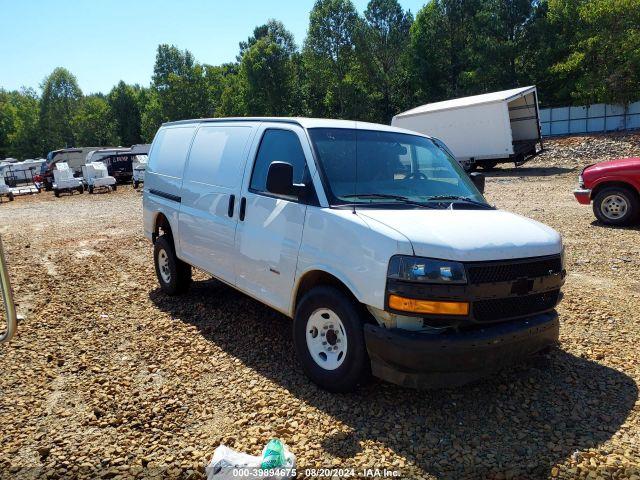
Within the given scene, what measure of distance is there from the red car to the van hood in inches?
278

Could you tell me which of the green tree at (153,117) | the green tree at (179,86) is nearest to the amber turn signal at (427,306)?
the green tree at (179,86)

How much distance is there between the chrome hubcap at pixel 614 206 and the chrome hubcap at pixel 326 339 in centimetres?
837

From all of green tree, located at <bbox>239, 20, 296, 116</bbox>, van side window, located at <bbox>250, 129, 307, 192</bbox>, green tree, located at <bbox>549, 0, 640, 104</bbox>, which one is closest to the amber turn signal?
van side window, located at <bbox>250, 129, 307, 192</bbox>

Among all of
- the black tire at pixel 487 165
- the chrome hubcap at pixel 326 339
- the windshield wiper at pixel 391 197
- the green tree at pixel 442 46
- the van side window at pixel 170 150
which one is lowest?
the chrome hubcap at pixel 326 339

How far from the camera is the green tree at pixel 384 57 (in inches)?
1843

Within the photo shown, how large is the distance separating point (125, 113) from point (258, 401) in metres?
76.0

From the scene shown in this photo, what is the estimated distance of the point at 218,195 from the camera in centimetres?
501

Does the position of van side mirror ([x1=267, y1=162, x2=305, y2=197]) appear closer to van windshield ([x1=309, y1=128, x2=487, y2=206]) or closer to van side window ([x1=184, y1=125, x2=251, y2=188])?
van windshield ([x1=309, y1=128, x2=487, y2=206])

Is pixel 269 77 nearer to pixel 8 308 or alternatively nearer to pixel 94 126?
pixel 94 126

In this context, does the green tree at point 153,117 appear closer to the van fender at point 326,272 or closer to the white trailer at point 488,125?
the white trailer at point 488,125

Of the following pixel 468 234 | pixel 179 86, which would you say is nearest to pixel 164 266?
pixel 468 234

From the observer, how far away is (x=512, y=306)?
3.49 metres

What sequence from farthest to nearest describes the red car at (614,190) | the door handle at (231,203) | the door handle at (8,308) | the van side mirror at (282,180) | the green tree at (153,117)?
the green tree at (153,117) < the red car at (614,190) < the door handle at (231,203) < the van side mirror at (282,180) < the door handle at (8,308)

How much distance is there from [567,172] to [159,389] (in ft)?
73.4
